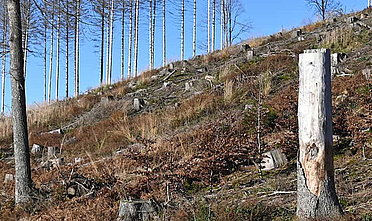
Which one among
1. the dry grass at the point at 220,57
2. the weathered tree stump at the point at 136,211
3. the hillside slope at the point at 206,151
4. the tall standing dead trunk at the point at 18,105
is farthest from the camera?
the dry grass at the point at 220,57

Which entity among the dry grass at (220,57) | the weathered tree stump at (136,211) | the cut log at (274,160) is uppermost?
the dry grass at (220,57)

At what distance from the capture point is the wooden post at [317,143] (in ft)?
14.1

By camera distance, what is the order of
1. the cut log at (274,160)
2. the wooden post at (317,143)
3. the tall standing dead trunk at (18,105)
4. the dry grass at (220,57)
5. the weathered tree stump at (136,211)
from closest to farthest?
the wooden post at (317,143), the weathered tree stump at (136,211), the tall standing dead trunk at (18,105), the cut log at (274,160), the dry grass at (220,57)

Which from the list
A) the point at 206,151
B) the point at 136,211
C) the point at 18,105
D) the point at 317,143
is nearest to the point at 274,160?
the point at 206,151

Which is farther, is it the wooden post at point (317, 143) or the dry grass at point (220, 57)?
the dry grass at point (220, 57)

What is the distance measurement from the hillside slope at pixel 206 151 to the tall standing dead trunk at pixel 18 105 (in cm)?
31

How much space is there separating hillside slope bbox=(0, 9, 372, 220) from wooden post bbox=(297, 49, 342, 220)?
1.11 ft

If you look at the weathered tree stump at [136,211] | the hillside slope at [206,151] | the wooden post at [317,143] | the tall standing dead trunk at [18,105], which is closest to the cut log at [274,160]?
the hillside slope at [206,151]

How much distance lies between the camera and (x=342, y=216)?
170 inches

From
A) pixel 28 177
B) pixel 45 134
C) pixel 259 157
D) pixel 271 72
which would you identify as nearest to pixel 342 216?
pixel 259 157

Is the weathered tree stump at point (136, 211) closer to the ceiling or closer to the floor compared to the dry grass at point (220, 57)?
closer to the floor

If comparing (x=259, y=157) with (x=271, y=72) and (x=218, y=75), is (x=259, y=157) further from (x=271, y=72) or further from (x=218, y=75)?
(x=218, y=75)

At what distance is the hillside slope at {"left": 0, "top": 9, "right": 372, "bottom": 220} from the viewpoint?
5.79m

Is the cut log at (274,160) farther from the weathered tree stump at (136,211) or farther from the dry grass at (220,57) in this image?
the dry grass at (220,57)
